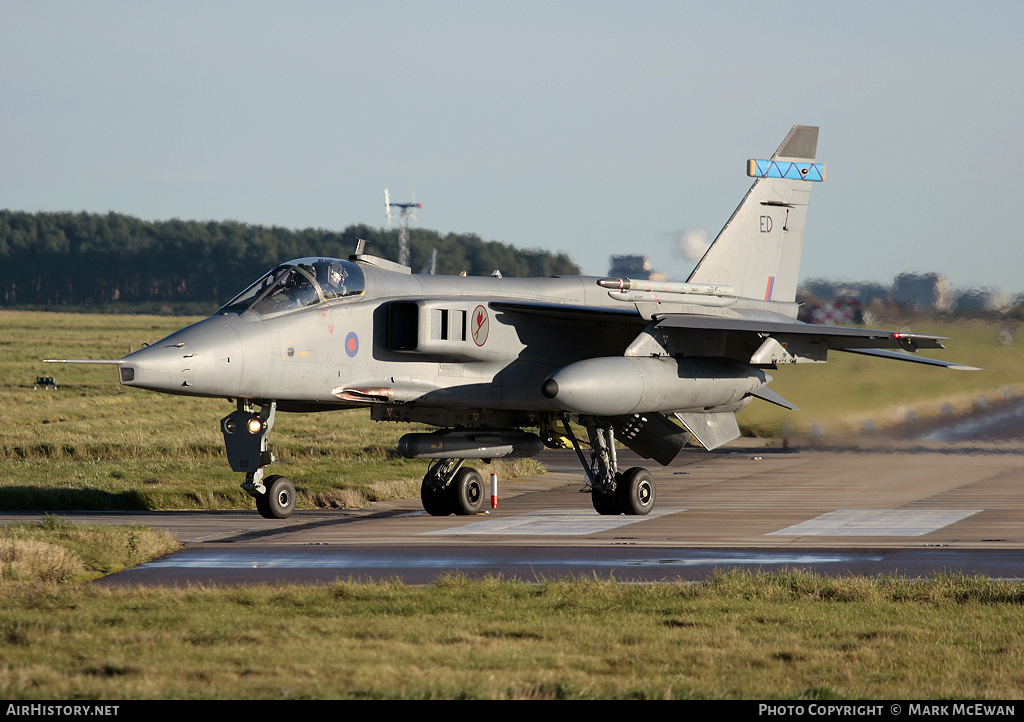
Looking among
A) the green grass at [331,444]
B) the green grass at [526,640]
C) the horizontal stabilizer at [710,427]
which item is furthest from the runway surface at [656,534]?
the green grass at [526,640]

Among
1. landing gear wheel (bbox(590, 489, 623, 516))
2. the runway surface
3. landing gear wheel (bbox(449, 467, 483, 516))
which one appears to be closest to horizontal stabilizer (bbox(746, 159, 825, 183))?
the runway surface

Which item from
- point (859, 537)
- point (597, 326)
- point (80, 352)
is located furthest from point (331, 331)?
point (80, 352)

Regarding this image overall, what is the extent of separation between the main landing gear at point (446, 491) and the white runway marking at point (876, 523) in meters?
5.40

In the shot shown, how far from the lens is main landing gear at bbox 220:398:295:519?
56.3 ft

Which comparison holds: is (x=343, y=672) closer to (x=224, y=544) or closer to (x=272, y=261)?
(x=224, y=544)

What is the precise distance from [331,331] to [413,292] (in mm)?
1648

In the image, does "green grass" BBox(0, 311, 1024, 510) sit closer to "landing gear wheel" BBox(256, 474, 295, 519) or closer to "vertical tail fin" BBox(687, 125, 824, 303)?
"vertical tail fin" BBox(687, 125, 824, 303)

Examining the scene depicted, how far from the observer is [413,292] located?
60.2 feet

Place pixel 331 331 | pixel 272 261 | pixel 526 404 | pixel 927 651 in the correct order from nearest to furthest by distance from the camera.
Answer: pixel 927 651
pixel 331 331
pixel 526 404
pixel 272 261

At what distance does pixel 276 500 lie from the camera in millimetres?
17562

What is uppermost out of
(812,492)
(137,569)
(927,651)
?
(927,651)

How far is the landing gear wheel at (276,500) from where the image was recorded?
57.3 ft

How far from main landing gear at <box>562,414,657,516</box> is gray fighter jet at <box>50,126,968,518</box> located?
3cm

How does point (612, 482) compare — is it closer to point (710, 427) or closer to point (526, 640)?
point (710, 427)
